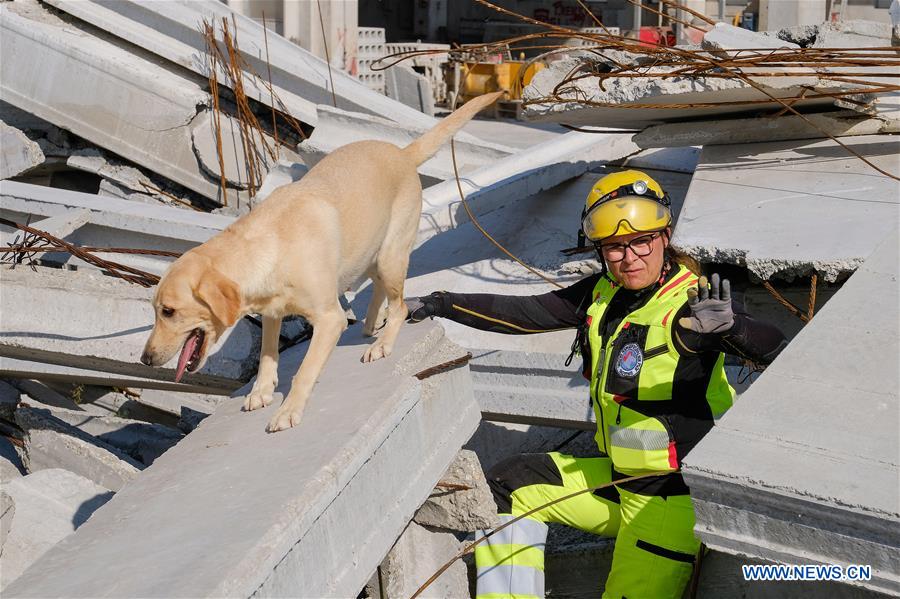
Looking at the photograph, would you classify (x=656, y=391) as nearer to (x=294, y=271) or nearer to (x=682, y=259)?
(x=682, y=259)

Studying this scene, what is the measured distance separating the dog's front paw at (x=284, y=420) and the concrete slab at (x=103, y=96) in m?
4.60

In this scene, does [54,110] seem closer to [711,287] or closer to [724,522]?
[711,287]

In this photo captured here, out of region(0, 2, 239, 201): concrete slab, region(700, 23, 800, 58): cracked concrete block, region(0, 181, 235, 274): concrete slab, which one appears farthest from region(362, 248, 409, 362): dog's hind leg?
region(0, 2, 239, 201): concrete slab

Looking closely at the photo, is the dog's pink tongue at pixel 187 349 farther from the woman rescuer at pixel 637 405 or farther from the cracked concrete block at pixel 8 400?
the cracked concrete block at pixel 8 400

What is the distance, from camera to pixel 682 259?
13.4ft

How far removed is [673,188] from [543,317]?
2.49m

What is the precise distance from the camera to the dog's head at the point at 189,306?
334 cm

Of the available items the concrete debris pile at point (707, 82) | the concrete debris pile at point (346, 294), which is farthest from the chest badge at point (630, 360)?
the concrete debris pile at point (707, 82)

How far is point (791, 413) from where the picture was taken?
2564 millimetres

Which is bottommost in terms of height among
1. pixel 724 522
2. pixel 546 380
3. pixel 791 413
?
A: pixel 546 380

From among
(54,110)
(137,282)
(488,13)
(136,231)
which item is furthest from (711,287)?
(488,13)

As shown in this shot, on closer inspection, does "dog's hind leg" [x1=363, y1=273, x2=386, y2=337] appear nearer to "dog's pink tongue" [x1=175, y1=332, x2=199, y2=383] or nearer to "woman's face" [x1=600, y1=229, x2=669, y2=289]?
"dog's pink tongue" [x1=175, y1=332, x2=199, y2=383]

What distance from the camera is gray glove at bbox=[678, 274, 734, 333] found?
3.14m

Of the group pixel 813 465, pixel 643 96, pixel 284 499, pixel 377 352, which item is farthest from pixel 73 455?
pixel 813 465
